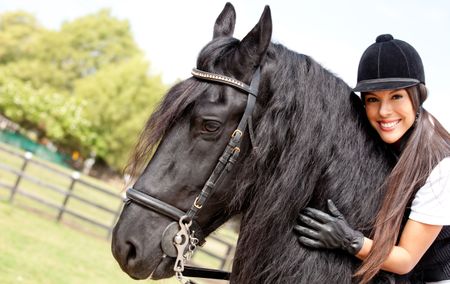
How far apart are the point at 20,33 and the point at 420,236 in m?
65.1

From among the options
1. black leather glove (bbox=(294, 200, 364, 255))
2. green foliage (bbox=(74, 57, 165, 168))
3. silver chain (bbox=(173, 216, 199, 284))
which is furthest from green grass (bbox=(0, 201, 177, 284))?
green foliage (bbox=(74, 57, 165, 168))

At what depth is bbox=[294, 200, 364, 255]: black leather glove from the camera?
8.18 feet

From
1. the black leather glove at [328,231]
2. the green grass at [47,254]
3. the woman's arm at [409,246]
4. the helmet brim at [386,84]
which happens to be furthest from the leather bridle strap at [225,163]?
the green grass at [47,254]

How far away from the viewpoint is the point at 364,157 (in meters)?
2.72

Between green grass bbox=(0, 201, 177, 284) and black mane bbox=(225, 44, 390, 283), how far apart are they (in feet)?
16.7

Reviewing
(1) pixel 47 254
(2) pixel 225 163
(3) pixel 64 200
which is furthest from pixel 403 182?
(3) pixel 64 200

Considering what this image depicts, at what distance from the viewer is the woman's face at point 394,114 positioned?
264 cm

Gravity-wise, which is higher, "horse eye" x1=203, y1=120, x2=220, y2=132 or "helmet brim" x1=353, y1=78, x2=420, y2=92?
"helmet brim" x1=353, y1=78, x2=420, y2=92

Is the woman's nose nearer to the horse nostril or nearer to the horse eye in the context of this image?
the horse eye

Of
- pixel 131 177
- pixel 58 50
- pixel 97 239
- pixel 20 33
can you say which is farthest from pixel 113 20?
pixel 131 177

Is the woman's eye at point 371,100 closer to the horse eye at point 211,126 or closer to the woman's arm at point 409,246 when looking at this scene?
the woman's arm at point 409,246

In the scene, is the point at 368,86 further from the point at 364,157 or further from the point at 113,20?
the point at 113,20

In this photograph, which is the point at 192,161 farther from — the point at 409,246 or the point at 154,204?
the point at 409,246

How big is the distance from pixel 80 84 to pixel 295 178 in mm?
50215
